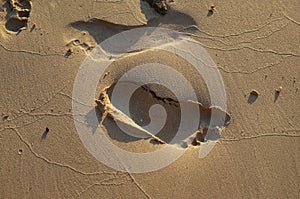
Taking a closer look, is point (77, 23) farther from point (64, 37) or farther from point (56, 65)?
point (56, 65)

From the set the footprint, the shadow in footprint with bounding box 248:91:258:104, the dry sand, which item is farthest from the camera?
the footprint

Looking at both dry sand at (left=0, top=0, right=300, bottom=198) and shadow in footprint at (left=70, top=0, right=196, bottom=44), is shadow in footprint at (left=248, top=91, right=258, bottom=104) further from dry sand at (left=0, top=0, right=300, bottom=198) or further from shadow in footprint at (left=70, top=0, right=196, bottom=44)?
shadow in footprint at (left=70, top=0, right=196, bottom=44)

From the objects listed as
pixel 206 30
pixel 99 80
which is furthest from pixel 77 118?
pixel 206 30

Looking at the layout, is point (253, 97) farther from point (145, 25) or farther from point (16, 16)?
point (16, 16)

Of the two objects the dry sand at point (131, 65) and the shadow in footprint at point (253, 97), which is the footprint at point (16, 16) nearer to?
the dry sand at point (131, 65)

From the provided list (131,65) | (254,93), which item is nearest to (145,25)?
(131,65)

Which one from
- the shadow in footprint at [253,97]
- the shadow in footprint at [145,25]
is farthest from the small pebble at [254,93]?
the shadow in footprint at [145,25]

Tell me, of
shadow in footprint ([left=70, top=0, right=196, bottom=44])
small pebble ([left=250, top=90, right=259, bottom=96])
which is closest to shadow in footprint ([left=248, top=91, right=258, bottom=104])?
small pebble ([left=250, top=90, right=259, bottom=96])
